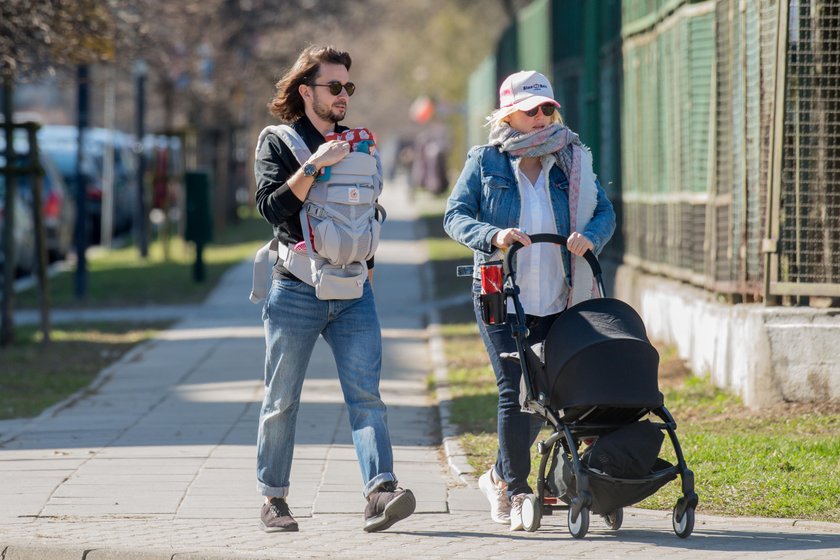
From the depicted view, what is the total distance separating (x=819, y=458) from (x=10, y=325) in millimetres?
8247

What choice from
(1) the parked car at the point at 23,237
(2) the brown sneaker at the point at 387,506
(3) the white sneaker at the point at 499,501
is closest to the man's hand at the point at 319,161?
(2) the brown sneaker at the point at 387,506

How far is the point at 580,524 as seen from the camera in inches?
255

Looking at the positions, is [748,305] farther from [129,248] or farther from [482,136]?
[482,136]

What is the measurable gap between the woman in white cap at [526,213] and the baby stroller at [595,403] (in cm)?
15

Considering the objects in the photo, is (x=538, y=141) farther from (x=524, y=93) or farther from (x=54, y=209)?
(x=54, y=209)

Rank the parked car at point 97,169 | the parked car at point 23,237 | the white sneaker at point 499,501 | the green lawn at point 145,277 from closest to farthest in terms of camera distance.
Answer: the white sneaker at point 499,501
the green lawn at point 145,277
the parked car at point 23,237
the parked car at point 97,169

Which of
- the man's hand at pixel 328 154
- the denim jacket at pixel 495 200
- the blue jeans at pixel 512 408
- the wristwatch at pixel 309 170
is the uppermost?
the man's hand at pixel 328 154

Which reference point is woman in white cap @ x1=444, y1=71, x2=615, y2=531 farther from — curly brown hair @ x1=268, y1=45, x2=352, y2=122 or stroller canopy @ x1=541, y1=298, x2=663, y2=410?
curly brown hair @ x1=268, y1=45, x2=352, y2=122

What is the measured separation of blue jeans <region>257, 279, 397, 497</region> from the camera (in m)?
6.55

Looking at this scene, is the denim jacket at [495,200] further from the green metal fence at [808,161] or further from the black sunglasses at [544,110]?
the green metal fence at [808,161]

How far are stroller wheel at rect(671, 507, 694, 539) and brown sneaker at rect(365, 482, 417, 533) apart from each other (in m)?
1.06

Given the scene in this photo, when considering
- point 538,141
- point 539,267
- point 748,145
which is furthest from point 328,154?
point 748,145

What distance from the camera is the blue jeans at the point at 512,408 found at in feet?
21.9

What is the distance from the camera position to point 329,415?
1018 centimetres
